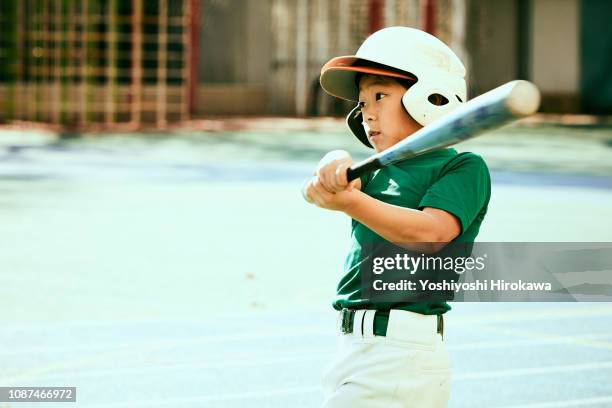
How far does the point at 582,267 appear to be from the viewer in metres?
3.82

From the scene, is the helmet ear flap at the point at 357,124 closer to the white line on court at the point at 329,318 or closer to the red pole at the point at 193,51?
the white line on court at the point at 329,318

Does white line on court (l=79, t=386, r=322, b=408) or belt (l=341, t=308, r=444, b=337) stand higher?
belt (l=341, t=308, r=444, b=337)

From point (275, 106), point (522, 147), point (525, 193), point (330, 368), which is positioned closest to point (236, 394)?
point (330, 368)

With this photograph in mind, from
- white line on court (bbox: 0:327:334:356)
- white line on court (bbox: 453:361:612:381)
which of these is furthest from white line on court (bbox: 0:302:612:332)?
white line on court (bbox: 453:361:612:381)

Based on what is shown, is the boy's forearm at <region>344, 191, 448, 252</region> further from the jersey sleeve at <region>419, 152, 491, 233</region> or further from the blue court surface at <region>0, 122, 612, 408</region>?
the blue court surface at <region>0, 122, 612, 408</region>

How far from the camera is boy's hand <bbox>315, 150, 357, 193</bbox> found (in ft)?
7.86

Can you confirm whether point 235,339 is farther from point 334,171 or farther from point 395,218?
point 334,171

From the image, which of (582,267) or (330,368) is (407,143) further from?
(582,267)

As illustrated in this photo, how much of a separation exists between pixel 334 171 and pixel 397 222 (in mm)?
330

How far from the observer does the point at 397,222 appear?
106 inches

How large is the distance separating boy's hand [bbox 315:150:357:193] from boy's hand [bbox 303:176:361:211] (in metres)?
0.02

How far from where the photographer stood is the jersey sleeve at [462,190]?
9.28 feet

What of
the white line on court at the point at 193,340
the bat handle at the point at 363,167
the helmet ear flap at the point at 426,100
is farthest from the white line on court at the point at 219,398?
the bat handle at the point at 363,167

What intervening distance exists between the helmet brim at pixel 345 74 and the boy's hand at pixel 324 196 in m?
0.51
